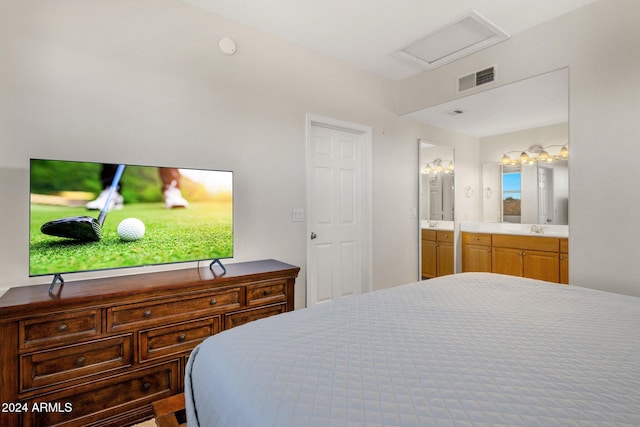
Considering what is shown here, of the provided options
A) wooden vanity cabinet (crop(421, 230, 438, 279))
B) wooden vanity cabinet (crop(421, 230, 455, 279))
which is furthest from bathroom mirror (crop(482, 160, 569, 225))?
wooden vanity cabinet (crop(421, 230, 438, 279))

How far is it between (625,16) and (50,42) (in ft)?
12.6

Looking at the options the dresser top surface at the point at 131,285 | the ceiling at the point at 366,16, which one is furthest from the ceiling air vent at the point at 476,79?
the dresser top surface at the point at 131,285

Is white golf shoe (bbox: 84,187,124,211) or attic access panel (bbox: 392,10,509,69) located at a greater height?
attic access panel (bbox: 392,10,509,69)

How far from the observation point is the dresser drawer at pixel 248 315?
208 centimetres

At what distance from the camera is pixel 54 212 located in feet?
5.65

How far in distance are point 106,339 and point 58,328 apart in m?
0.22

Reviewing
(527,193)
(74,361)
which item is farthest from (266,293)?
(527,193)

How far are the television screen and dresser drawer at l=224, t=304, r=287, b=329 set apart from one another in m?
0.45

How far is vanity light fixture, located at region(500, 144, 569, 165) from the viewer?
13.5 feet

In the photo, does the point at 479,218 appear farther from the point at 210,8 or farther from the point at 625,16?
the point at 210,8

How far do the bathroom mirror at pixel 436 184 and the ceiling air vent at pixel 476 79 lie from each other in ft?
3.33

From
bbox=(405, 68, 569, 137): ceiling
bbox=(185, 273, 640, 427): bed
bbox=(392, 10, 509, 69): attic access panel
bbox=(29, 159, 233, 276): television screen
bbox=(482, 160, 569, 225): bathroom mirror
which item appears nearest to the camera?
bbox=(185, 273, 640, 427): bed

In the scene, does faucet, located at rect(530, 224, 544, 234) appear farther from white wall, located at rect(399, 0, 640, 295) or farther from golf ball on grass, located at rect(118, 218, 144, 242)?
golf ball on grass, located at rect(118, 218, 144, 242)

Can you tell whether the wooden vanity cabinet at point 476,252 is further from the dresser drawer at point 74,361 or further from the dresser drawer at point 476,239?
the dresser drawer at point 74,361
